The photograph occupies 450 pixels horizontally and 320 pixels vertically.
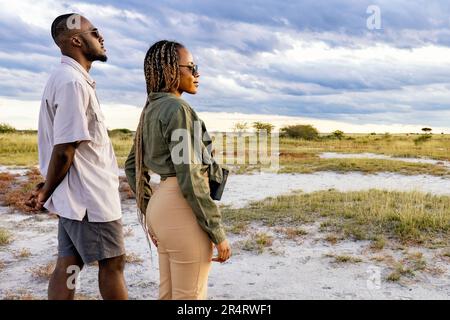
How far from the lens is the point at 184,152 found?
2045mm

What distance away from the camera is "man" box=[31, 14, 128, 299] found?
7.95 ft

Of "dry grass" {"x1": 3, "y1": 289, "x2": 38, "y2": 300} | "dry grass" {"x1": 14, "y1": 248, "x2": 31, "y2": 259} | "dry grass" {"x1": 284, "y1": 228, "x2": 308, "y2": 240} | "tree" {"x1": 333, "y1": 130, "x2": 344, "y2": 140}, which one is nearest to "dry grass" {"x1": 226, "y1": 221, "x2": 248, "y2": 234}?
"dry grass" {"x1": 284, "y1": 228, "x2": 308, "y2": 240}

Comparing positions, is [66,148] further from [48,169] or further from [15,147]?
[15,147]

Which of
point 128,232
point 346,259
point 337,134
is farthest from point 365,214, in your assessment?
point 337,134

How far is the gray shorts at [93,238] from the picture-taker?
250cm

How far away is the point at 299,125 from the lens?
139 feet

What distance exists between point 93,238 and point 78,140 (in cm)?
55

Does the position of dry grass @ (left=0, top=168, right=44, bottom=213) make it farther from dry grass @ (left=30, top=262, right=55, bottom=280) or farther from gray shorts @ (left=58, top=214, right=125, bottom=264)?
gray shorts @ (left=58, top=214, right=125, bottom=264)

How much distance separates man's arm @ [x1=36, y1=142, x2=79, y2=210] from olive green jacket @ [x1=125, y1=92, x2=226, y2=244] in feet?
1.62

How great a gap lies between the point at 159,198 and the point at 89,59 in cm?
108

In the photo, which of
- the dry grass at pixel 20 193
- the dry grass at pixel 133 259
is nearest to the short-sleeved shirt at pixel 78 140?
the dry grass at pixel 133 259

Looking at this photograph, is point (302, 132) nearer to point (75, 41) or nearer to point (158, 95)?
point (75, 41)

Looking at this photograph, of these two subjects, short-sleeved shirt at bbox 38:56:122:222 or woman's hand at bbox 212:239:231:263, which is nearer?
woman's hand at bbox 212:239:231:263
